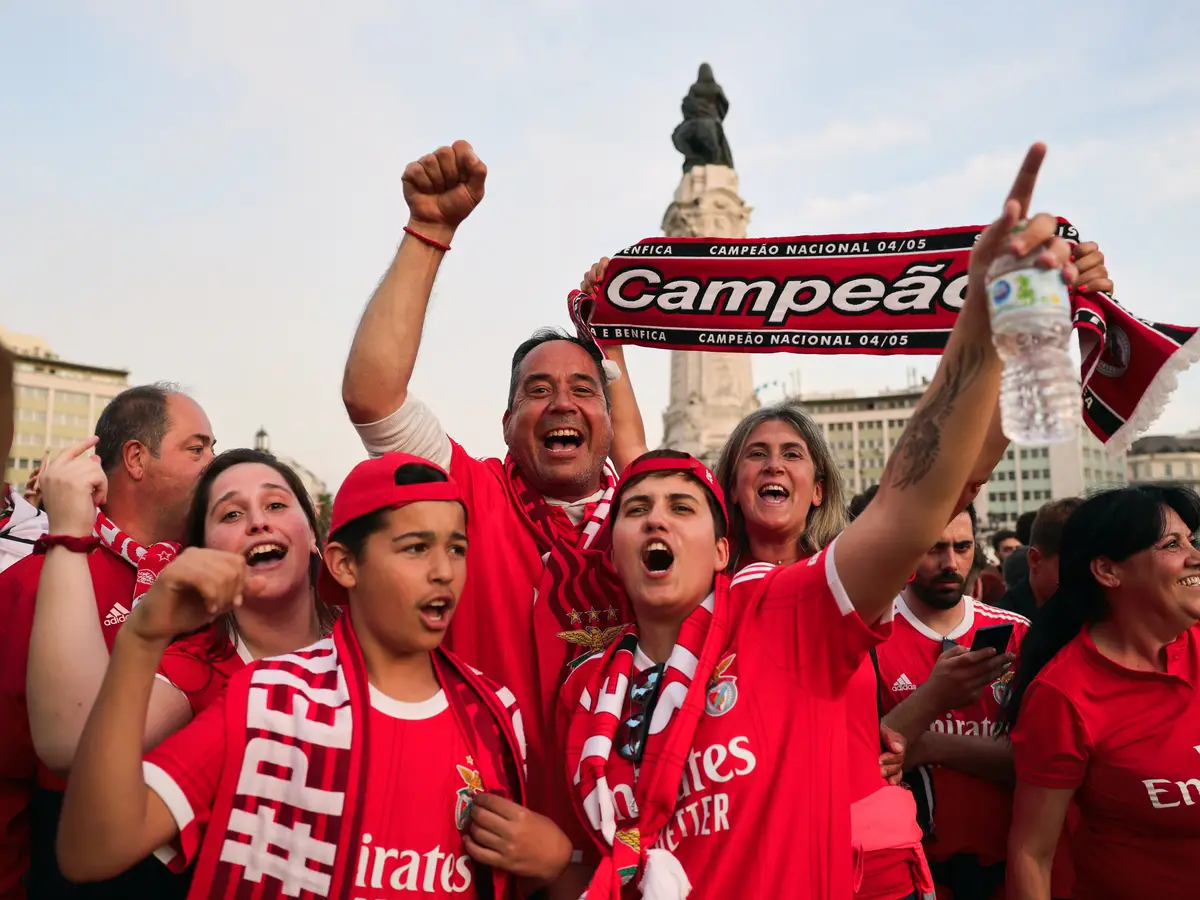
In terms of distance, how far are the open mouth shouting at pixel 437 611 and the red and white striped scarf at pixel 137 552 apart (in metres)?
1.38

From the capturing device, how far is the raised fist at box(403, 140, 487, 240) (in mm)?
3480

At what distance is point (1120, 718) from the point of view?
11.6 ft

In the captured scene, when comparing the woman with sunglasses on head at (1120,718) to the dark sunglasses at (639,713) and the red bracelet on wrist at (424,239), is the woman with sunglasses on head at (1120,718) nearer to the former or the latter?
the dark sunglasses at (639,713)

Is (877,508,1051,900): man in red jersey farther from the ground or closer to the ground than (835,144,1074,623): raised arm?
closer to the ground

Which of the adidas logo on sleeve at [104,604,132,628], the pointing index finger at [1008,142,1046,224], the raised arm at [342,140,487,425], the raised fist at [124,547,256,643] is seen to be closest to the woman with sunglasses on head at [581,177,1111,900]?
the pointing index finger at [1008,142,1046,224]

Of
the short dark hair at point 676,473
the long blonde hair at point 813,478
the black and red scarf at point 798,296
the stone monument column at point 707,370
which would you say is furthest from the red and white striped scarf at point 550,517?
the stone monument column at point 707,370

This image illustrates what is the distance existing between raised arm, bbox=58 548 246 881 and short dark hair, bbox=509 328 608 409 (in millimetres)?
2064

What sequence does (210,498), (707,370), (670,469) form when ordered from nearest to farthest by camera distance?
(670,469) < (210,498) < (707,370)

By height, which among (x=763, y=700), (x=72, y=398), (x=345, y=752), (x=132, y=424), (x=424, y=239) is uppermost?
(x=72, y=398)

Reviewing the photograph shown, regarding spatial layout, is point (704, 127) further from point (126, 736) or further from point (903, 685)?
point (126, 736)

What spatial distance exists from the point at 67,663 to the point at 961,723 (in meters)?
3.34

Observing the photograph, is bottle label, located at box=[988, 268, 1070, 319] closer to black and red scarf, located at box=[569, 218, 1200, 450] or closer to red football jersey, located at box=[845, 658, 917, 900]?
red football jersey, located at box=[845, 658, 917, 900]

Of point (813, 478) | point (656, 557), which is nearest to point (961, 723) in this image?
point (813, 478)

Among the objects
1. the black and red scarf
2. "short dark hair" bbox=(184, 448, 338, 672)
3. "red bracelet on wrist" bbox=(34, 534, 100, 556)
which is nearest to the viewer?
"red bracelet on wrist" bbox=(34, 534, 100, 556)
